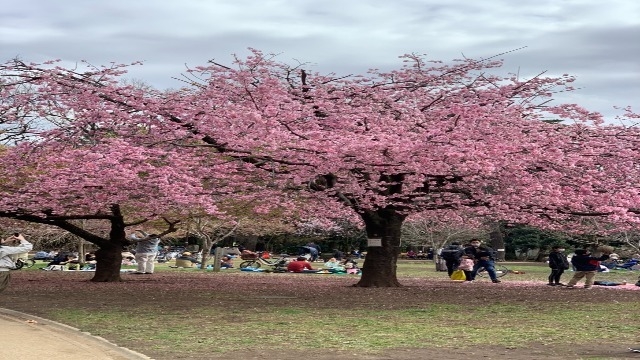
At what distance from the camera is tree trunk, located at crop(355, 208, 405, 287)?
75.5 ft

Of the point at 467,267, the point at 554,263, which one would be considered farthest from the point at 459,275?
the point at 554,263

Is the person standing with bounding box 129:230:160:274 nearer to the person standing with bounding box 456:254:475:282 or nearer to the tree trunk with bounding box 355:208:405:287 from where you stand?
the tree trunk with bounding box 355:208:405:287

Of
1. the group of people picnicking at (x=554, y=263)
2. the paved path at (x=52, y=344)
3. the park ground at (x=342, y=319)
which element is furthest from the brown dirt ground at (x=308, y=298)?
the group of people picnicking at (x=554, y=263)

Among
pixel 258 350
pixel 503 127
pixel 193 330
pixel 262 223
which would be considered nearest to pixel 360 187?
pixel 503 127

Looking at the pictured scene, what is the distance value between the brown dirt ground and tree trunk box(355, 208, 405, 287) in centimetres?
87

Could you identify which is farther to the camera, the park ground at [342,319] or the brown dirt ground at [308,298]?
the park ground at [342,319]

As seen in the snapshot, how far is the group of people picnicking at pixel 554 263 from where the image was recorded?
23812 millimetres

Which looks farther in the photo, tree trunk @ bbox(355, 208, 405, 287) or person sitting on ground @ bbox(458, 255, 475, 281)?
person sitting on ground @ bbox(458, 255, 475, 281)

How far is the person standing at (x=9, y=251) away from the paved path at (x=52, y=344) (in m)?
2.98

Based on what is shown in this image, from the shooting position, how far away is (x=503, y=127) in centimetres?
1833

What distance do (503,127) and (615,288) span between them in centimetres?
849

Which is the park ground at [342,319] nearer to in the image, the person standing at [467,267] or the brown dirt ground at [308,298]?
the brown dirt ground at [308,298]

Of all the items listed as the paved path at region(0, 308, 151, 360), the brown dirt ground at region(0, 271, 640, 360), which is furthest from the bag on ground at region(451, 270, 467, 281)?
the paved path at region(0, 308, 151, 360)

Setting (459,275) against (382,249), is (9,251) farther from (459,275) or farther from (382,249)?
(459,275)
